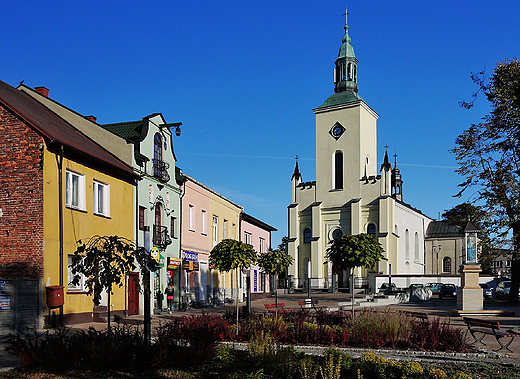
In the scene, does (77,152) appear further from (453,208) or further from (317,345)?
(453,208)

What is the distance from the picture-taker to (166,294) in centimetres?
2739

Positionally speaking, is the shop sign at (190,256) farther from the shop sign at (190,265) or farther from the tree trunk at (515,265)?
the tree trunk at (515,265)

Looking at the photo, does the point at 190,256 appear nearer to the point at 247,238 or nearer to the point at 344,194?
the point at 247,238

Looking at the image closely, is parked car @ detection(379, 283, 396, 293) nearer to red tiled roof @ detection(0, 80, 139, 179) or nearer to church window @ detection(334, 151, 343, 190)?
church window @ detection(334, 151, 343, 190)

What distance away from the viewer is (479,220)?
110 ft

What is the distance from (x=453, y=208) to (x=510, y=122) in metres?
6.70

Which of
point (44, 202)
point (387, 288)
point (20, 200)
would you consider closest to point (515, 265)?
point (387, 288)

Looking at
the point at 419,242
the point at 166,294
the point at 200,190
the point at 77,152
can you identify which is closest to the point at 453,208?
the point at 200,190

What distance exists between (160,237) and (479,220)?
18.9 metres

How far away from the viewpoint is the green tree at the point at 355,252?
69.3 ft

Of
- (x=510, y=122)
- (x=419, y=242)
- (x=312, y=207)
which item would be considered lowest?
(x=419, y=242)

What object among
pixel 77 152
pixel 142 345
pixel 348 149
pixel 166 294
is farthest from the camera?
pixel 348 149

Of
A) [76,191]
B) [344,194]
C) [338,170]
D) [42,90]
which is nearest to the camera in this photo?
[76,191]

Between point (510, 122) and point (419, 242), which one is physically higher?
point (510, 122)
